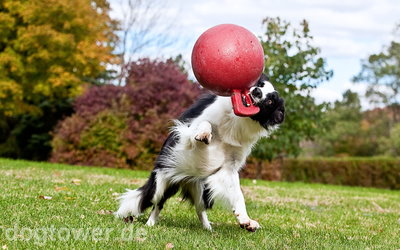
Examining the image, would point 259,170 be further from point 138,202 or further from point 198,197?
point 138,202

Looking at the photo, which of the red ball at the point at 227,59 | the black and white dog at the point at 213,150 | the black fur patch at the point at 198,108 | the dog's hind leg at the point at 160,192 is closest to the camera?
the red ball at the point at 227,59

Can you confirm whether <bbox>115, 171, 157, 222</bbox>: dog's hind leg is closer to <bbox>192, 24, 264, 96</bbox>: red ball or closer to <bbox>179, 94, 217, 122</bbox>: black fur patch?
<bbox>179, 94, 217, 122</bbox>: black fur patch

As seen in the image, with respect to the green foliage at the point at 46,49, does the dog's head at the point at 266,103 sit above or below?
below

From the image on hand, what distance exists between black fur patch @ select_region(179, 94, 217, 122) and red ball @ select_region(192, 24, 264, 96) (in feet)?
1.90

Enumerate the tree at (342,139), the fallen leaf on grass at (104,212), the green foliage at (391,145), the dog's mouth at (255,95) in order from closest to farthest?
the dog's mouth at (255,95)
the fallen leaf on grass at (104,212)
the green foliage at (391,145)
the tree at (342,139)

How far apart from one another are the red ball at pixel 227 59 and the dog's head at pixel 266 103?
134mm

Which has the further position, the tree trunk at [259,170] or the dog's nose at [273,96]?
the tree trunk at [259,170]

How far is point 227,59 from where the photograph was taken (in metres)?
4.52

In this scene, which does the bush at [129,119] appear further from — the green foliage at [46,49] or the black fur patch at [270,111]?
the black fur patch at [270,111]

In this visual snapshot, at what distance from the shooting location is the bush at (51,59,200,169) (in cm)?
1781

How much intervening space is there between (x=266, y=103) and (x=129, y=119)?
544 inches

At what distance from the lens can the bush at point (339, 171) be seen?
20.0m

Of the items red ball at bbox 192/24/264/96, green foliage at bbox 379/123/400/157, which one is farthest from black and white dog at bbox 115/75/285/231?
green foliage at bbox 379/123/400/157

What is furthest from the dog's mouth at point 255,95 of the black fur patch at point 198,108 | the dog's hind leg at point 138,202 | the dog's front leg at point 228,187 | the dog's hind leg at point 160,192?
the dog's hind leg at point 138,202
